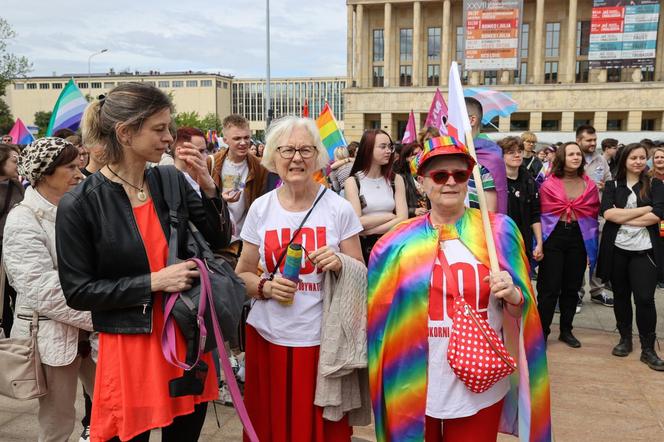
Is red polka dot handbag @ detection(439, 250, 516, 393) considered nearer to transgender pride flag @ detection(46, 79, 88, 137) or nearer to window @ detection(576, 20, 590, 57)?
transgender pride flag @ detection(46, 79, 88, 137)

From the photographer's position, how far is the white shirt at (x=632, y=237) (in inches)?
191

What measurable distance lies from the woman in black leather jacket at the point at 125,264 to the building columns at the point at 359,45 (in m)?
55.3

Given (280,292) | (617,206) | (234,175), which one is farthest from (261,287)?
(617,206)

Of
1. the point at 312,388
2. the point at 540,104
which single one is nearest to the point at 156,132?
the point at 312,388

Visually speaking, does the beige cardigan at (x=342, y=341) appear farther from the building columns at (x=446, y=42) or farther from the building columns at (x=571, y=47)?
the building columns at (x=571, y=47)

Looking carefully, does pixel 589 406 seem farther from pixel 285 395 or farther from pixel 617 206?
pixel 285 395

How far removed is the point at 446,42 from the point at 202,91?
6170 cm

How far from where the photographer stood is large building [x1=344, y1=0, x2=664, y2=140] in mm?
50438

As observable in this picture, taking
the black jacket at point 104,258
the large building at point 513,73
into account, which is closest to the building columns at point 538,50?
the large building at point 513,73

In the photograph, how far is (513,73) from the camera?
5562 cm

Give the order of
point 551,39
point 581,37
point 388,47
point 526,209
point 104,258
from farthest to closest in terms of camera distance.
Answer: point 388,47
point 551,39
point 581,37
point 526,209
point 104,258

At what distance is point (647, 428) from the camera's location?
12.1 ft

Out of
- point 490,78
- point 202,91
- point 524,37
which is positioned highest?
point 524,37

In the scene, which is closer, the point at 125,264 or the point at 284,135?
the point at 125,264
